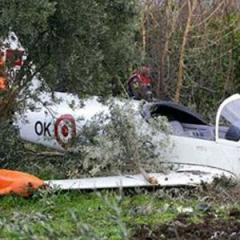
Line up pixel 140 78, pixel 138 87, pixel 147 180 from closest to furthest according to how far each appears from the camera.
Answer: pixel 147 180
pixel 138 87
pixel 140 78

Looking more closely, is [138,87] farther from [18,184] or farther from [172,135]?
[18,184]

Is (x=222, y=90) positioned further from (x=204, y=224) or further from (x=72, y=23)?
(x=204, y=224)

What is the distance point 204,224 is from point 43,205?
6.96ft

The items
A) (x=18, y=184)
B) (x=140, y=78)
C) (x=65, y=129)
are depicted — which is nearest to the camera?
(x=18, y=184)

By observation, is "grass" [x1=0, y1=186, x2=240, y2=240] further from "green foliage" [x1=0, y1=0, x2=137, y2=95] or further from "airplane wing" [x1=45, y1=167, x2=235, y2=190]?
"green foliage" [x1=0, y1=0, x2=137, y2=95]

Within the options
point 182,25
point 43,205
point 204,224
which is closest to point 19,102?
point 43,205

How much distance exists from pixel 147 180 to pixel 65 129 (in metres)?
2.08

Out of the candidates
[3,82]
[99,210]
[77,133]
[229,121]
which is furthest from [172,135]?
[99,210]

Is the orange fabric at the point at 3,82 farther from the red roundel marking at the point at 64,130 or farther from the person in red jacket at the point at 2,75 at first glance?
the red roundel marking at the point at 64,130

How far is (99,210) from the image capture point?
24.6 ft

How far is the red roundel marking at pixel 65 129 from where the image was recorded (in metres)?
10.1

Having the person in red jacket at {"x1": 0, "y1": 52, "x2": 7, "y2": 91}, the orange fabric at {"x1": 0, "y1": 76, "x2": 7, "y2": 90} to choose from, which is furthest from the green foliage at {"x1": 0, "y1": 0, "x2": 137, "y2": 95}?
the orange fabric at {"x1": 0, "y1": 76, "x2": 7, "y2": 90}

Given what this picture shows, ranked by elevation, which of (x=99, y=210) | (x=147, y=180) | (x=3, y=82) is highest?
(x=3, y=82)

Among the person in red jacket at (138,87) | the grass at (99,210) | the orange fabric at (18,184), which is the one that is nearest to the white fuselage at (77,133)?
the grass at (99,210)
